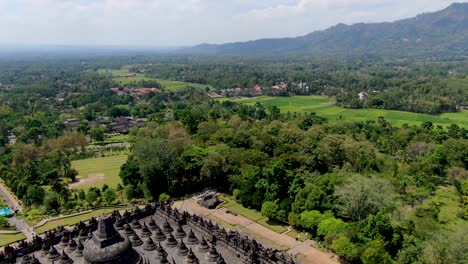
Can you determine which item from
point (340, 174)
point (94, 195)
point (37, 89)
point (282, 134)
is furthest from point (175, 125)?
point (37, 89)

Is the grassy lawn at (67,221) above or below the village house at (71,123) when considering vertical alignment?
above

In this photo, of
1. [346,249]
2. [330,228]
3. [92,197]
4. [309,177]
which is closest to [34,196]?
[92,197]

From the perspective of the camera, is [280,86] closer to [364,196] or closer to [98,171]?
[98,171]

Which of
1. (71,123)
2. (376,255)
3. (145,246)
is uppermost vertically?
(145,246)

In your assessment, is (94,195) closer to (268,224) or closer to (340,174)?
(268,224)

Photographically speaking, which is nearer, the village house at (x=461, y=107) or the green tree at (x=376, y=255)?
the green tree at (x=376, y=255)

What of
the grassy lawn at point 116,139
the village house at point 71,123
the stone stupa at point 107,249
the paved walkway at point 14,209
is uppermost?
the stone stupa at point 107,249

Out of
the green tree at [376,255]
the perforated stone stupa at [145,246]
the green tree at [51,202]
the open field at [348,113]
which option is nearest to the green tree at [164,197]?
the perforated stone stupa at [145,246]

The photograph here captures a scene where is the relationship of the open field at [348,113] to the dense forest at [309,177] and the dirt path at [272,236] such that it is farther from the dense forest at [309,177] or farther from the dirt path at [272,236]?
the dirt path at [272,236]
